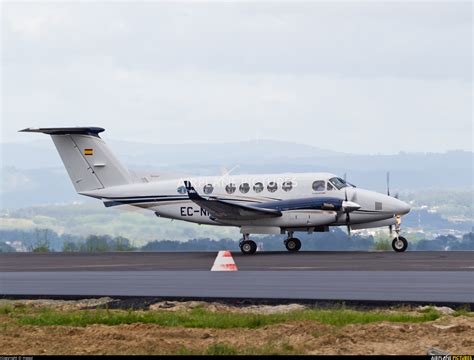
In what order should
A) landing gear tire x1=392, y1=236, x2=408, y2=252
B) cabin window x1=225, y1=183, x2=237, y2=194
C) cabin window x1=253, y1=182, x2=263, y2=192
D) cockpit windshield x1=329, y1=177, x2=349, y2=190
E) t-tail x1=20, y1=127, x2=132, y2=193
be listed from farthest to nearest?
1. t-tail x1=20, y1=127, x2=132, y2=193
2. cabin window x1=225, y1=183, x2=237, y2=194
3. cabin window x1=253, y1=182, x2=263, y2=192
4. cockpit windshield x1=329, y1=177, x2=349, y2=190
5. landing gear tire x1=392, y1=236, x2=408, y2=252

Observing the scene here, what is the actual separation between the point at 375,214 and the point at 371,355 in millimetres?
25494

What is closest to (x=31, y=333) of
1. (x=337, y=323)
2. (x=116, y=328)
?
(x=116, y=328)

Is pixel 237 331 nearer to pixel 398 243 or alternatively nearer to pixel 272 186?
pixel 398 243

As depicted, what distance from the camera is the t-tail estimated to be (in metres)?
45.2

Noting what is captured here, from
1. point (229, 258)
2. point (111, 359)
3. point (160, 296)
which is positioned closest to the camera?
point (111, 359)

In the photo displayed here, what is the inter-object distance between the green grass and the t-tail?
2437 centimetres

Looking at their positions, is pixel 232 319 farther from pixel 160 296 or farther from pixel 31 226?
pixel 31 226

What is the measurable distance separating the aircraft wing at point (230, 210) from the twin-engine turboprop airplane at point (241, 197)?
35 millimetres

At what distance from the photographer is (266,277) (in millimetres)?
27719

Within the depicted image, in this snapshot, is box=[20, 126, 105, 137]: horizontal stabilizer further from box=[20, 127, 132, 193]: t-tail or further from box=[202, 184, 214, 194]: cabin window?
box=[202, 184, 214, 194]: cabin window

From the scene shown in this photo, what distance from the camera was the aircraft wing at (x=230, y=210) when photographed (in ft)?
131

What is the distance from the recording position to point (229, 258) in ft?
99.5

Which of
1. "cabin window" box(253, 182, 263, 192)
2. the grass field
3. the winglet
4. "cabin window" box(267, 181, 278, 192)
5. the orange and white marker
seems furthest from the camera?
"cabin window" box(253, 182, 263, 192)

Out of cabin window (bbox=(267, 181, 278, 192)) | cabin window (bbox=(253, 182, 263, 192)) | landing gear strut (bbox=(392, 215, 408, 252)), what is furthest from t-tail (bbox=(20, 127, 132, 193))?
landing gear strut (bbox=(392, 215, 408, 252))
